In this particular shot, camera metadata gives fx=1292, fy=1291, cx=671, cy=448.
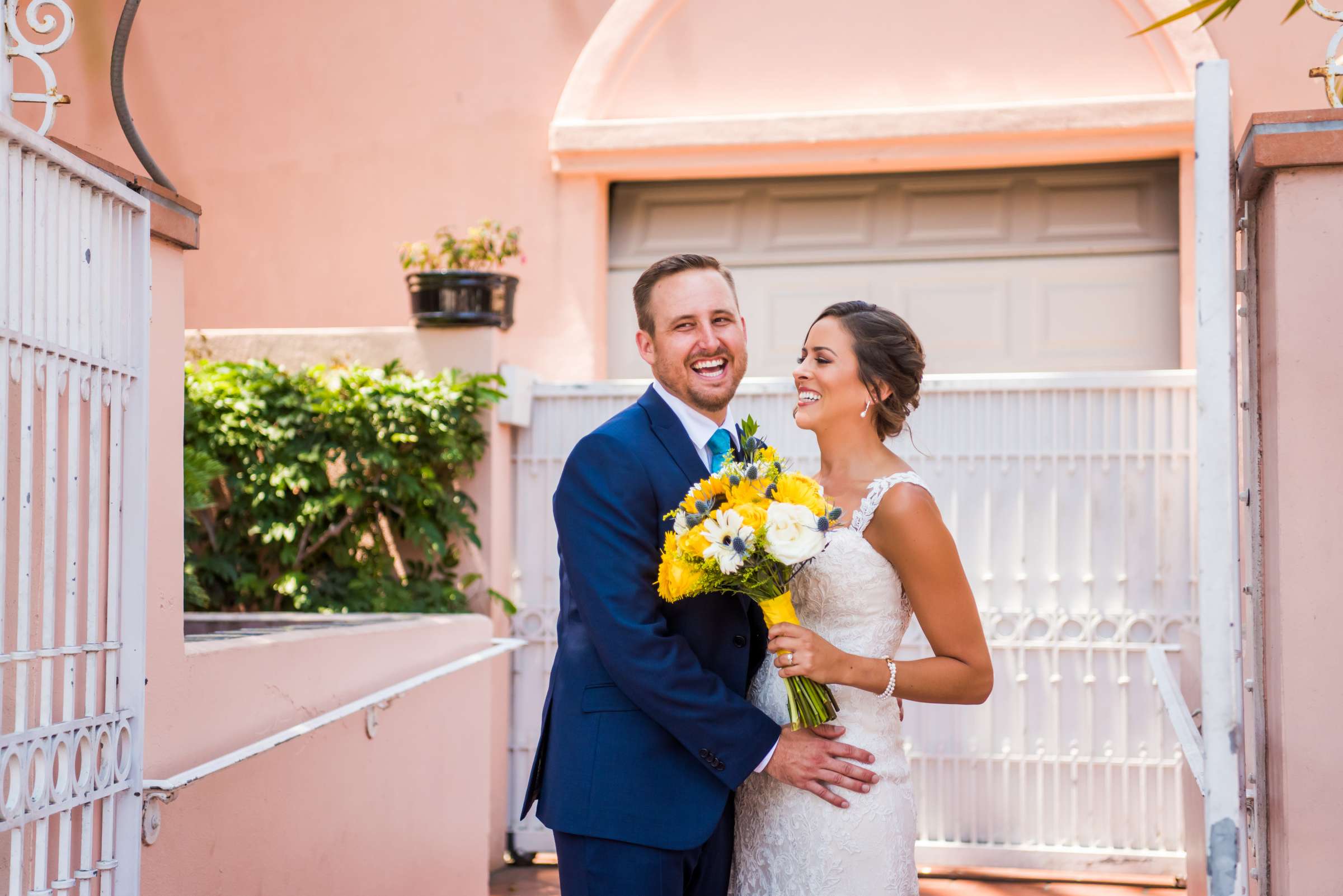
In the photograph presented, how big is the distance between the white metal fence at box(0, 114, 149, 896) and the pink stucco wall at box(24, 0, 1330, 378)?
5286mm

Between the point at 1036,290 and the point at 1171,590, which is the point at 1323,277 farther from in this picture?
the point at 1036,290

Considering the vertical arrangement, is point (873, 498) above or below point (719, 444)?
below

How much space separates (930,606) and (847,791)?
0.44m

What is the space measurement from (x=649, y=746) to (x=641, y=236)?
5778 mm

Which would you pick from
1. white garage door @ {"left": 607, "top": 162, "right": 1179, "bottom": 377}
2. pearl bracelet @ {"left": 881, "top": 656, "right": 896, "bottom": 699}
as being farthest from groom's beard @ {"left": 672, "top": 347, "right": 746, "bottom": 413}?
white garage door @ {"left": 607, "top": 162, "right": 1179, "bottom": 377}

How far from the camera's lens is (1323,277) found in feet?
7.72

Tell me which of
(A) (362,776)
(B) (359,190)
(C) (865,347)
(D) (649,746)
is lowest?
(A) (362,776)

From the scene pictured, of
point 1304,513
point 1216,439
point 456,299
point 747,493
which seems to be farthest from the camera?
point 456,299

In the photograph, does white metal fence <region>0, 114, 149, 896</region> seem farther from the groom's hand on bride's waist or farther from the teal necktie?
the groom's hand on bride's waist

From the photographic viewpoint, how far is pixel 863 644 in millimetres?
2869

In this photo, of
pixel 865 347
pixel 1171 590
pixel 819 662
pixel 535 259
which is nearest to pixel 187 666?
pixel 819 662

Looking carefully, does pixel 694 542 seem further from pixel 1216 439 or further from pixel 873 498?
pixel 1216 439

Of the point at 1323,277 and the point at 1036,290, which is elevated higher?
the point at 1036,290

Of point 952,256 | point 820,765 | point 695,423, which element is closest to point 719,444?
point 695,423
